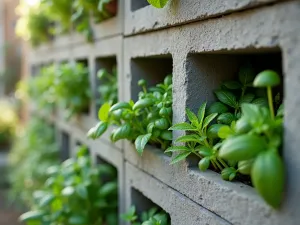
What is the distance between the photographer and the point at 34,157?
11.2 feet

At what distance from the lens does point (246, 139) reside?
3.06ft

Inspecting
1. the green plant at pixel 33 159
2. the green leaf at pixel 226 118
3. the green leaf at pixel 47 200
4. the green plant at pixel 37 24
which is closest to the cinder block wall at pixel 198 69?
the green leaf at pixel 226 118

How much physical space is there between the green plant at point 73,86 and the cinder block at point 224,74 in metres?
0.91

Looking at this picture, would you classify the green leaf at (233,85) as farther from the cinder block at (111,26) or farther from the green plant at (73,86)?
the green plant at (73,86)

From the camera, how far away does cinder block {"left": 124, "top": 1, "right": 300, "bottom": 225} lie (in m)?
0.91

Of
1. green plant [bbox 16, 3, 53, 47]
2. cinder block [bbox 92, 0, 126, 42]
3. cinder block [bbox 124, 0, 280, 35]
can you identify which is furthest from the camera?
green plant [bbox 16, 3, 53, 47]

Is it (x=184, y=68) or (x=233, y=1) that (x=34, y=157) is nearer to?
(x=184, y=68)

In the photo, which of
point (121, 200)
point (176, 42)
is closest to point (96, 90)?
point (121, 200)

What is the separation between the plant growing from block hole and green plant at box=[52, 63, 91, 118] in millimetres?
1324

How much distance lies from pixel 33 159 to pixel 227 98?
8.09ft

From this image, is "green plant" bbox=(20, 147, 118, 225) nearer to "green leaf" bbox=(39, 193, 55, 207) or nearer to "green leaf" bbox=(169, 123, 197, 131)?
"green leaf" bbox=(39, 193, 55, 207)

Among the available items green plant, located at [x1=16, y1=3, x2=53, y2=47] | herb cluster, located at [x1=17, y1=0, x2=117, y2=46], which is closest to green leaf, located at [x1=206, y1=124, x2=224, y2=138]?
herb cluster, located at [x1=17, y1=0, x2=117, y2=46]

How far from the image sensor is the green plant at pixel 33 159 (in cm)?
326

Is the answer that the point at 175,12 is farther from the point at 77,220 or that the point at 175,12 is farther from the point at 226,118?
the point at 77,220
